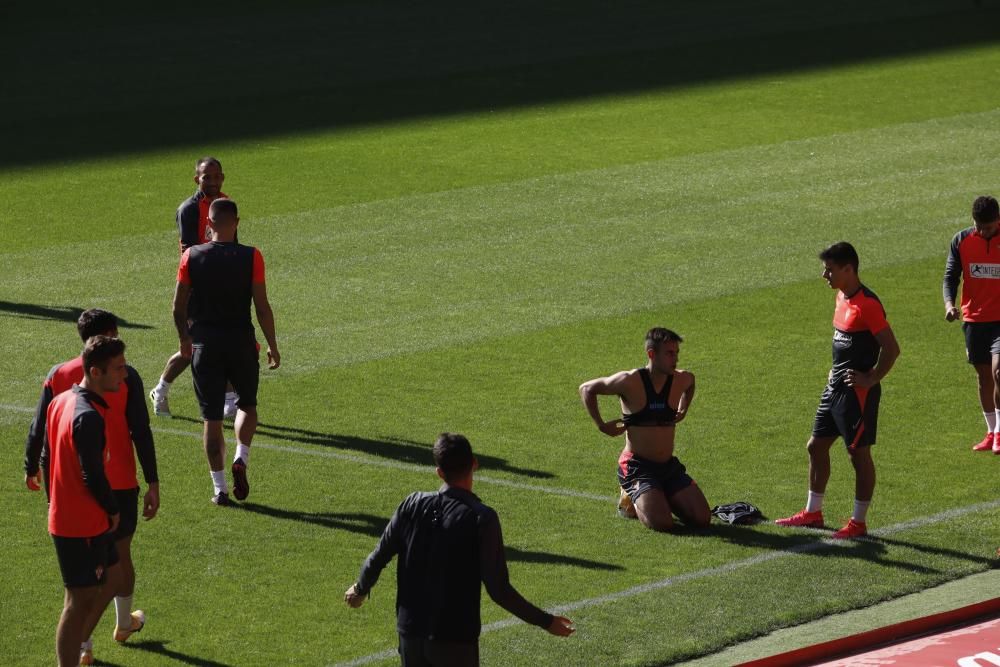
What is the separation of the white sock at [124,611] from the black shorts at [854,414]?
15.9 ft

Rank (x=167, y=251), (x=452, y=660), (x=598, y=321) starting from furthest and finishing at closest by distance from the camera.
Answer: (x=167, y=251), (x=598, y=321), (x=452, y=660)

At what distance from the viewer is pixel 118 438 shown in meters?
9.81

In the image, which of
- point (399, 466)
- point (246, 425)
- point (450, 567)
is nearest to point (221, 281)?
point (246, 425)

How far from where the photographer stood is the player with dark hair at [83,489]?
895cm

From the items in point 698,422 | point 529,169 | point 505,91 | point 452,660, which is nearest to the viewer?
point 452,660

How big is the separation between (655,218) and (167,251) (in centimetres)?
637

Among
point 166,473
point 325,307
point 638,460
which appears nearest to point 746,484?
point 638,460

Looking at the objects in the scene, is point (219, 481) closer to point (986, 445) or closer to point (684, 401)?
point (684, 401)

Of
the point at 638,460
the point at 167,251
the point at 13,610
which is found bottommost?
the point at 13,610

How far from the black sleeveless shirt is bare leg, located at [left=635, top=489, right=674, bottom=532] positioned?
480 mm

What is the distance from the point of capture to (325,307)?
63.5 feet

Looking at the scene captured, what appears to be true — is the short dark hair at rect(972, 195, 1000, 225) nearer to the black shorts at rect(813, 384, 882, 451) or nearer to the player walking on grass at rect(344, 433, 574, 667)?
the black shorts at rect(813, 384, 882, 451)

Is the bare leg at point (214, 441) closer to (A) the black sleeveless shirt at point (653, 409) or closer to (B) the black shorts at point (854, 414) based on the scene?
(A) the black sleeveless shirt at point (653, 409)

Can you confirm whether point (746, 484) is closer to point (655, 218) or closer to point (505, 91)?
point (655, 218)
